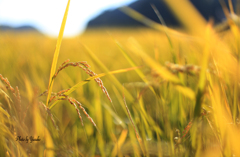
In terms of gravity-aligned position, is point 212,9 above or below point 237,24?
above

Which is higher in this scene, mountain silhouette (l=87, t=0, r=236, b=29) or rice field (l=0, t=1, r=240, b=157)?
mountain silhouette (l=87, t=0, r=236, b=29)

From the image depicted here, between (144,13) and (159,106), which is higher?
(144,13)

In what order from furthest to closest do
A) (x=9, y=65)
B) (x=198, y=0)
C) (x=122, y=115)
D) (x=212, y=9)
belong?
(x=198, y=0) < (x=212, y=9) < (x=9, y=65) < (x=122, y=115)

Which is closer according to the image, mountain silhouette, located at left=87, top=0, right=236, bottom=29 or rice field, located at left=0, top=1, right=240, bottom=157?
rice field, located at left=0, top=1, right=240, bottom=157

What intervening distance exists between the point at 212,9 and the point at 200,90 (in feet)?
72.4

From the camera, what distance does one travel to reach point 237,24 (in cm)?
47

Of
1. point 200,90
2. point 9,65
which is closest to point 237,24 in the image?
point 200,90

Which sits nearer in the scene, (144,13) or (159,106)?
(159,106)

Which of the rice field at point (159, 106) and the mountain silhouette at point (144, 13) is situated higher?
the mountain silhouette at point (144, 13)

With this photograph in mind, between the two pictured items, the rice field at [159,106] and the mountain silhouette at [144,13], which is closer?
the rice field at [159,106]

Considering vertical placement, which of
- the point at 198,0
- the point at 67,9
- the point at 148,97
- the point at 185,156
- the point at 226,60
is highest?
the point at 198,0

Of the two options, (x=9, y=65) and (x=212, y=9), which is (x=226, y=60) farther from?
(x=212, y=9)

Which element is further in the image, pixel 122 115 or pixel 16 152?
pixel 122 115

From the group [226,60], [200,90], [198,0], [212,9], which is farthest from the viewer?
[198,0]
